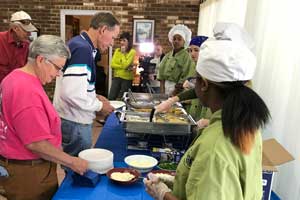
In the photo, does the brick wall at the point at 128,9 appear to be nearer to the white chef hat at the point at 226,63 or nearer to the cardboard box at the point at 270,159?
the cardboard box at the point at 270,159

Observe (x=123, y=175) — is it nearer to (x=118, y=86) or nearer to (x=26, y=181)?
(x=26, y=181)

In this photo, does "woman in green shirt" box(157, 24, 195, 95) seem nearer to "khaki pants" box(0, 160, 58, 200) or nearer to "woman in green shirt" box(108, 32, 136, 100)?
"woman in green shirt" box(108, 32, 136, 100)

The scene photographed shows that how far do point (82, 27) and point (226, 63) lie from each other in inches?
247

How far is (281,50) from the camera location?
5.30ft

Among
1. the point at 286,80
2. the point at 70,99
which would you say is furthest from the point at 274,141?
the point at 70,99

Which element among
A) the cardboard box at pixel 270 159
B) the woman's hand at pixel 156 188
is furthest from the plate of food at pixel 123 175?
the cardboard box at pixel 270 159

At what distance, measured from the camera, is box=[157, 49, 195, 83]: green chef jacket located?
10.1 ft

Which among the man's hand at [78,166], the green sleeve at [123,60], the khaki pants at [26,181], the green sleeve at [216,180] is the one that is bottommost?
the khaki pants at [26,181]

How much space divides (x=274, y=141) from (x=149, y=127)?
0.64 m

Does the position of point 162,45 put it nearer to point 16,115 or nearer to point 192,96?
point 192,96

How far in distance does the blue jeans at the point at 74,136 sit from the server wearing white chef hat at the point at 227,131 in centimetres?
Result: 111

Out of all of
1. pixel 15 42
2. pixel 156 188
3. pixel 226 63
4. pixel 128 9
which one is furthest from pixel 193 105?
pixel 128 9

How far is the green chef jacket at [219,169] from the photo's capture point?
75 centimetres

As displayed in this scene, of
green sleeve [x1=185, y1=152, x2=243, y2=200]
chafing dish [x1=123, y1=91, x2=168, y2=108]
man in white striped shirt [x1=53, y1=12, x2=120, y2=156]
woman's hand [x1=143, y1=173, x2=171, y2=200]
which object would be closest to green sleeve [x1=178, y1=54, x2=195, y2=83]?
chafing dish [x1=123, y1=91, x2=168, y2=108]
